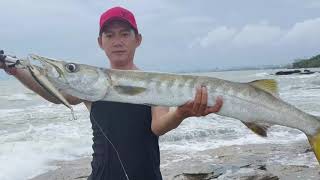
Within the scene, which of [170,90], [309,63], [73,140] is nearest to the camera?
[170,90]

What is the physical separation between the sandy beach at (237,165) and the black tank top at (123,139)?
5.13m

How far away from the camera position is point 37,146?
13562 mm

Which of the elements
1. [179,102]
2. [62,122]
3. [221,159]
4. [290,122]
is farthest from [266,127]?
[62,122]

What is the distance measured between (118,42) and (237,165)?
264 inches

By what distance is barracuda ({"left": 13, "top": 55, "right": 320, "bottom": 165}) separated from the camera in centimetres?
326

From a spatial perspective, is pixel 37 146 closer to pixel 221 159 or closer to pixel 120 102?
pixel 221 159

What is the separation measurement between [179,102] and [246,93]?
1.63 feet

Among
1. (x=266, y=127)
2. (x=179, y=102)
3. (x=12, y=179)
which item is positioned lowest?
(x=12, y=179)

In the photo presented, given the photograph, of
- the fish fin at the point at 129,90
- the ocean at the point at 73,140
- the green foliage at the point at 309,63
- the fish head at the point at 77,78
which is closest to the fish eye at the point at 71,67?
the fish head at the point at 77,78

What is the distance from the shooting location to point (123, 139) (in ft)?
11.8

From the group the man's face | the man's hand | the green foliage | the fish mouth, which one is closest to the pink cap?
the man's face

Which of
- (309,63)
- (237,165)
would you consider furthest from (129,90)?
→ (309,63)

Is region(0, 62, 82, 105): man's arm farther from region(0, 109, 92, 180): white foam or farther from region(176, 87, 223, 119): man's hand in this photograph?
region(0, 109, 92, 180): white foam

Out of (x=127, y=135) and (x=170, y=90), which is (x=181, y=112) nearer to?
(x=170, y=90)
